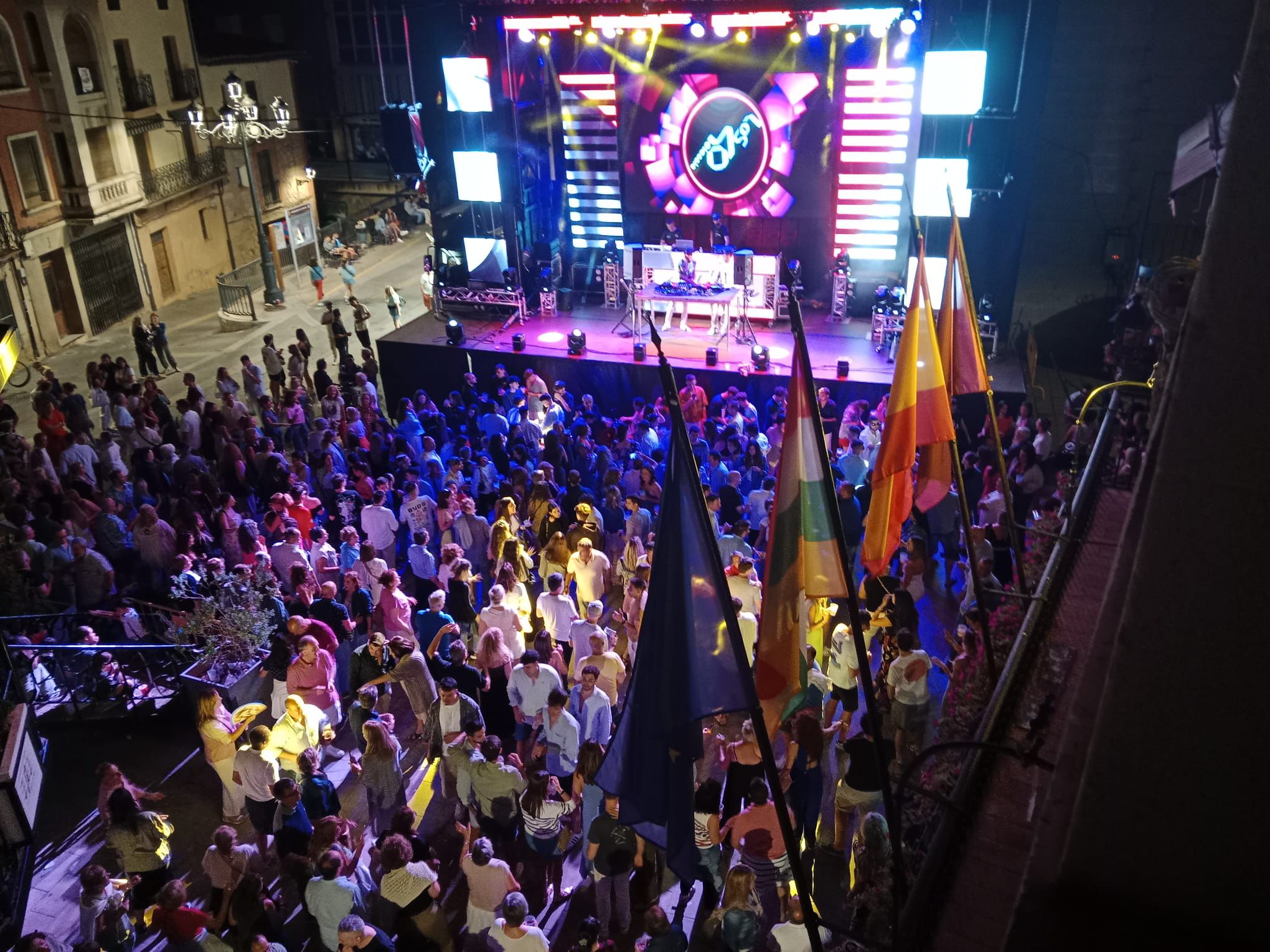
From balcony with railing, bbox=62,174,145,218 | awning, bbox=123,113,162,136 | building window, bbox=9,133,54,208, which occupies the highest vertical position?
awning, bbox=123,113,162,136

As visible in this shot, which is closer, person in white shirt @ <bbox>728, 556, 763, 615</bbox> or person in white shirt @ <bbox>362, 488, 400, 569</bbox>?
person in white shirt @ <bbox>728, 556, 763, 615</bbox>

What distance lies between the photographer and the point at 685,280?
1845 cm

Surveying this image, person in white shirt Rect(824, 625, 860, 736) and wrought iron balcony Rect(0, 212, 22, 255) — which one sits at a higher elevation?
wrought iron balcony Rect(0, 212, 22, 255)

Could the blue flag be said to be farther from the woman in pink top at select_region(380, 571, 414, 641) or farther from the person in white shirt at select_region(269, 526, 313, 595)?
the person in white shirt at select_region(269, 526, 313, 595)

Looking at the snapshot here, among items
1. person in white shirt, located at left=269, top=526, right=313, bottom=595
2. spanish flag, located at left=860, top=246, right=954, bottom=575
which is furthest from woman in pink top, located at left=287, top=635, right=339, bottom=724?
spanish flag, located at left=860, top=246, right=954, bottom=575

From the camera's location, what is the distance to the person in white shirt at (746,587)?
27.3ft

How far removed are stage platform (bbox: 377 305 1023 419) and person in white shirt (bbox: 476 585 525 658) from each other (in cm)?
800

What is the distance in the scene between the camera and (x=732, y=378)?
15.7 meters

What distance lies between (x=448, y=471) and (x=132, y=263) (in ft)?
62.8

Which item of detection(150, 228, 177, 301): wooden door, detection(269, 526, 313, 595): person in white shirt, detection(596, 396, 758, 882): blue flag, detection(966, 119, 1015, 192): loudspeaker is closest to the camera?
detection(596, 396, 758, 882): blue flag

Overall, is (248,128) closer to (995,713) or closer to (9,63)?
(9,63)

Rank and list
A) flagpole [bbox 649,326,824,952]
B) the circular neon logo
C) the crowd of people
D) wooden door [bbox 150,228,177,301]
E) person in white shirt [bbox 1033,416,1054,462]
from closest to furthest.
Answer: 1. flagpole [bbox 649,326,824,952]
2. the crowd of people
3. person in white shirt [bbox 1033,416,1054,462]
4. the circular neon logo
5. wooden door [bbox 150,228,177,301]

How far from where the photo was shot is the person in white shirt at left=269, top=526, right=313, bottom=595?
9.74m

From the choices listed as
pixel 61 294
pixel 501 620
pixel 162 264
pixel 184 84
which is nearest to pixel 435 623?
pixel 501 620
